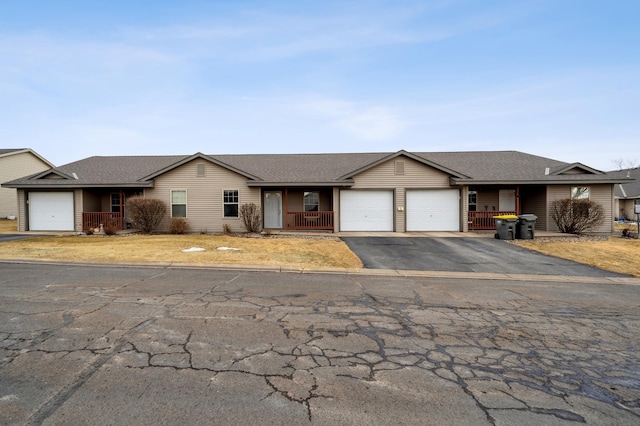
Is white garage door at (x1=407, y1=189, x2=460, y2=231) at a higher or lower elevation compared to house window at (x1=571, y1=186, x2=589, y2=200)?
lower

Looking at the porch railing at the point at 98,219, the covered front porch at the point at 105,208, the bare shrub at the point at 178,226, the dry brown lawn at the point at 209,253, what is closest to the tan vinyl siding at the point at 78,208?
the covered front porch at the point at 105,208

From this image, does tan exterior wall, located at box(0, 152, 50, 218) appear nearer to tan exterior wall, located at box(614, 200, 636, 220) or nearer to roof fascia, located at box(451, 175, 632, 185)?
roof fascia, located at box(451, 175, 632, 185)

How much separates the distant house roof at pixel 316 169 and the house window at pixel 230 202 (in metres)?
1.30

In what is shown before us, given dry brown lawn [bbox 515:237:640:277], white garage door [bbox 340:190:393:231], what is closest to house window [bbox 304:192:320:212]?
white garage door [bbox 340:190:393:231]

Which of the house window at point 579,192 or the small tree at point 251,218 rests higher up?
the house window at point 579,192

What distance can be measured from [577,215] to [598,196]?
312cm

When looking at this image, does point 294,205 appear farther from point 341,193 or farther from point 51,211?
point 51,211

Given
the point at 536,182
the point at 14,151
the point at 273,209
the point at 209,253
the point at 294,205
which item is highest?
the point at 14,151

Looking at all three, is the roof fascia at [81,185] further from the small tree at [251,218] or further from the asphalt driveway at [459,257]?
the asphalt driveway at [459,257]

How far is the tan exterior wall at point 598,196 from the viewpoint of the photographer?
19.2 metres

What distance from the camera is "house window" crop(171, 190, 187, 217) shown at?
19516mm

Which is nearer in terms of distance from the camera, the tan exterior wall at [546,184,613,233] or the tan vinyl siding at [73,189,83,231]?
the tan exterior wall at [546,184,613,233]

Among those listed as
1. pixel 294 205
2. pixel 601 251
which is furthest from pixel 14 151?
pixel 601 251

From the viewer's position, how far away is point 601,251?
45.2 feet
